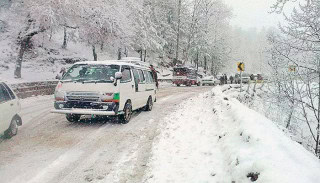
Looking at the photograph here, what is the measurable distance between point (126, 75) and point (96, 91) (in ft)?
5.10

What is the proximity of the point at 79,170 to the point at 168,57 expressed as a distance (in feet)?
168

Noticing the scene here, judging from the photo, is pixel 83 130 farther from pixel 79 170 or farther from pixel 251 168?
pixel 251 168

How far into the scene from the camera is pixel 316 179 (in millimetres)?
3564

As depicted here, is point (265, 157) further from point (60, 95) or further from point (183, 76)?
point (183, 76)

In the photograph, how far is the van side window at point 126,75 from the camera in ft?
32.0

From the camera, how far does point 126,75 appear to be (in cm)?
1008

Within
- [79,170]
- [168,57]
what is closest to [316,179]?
[79,170]

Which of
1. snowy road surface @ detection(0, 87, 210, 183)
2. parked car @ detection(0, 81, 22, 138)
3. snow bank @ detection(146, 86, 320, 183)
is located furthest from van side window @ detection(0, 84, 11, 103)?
snow bank @ detection(146, 86, 320, 183)

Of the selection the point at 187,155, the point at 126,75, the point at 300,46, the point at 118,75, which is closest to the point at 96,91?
the point at 118,75

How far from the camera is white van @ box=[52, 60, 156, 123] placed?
8.78 metres

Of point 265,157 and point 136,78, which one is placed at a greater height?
point 136,78

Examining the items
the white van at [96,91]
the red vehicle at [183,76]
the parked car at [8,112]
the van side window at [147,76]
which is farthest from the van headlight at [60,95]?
the red vehicle at [183,76]

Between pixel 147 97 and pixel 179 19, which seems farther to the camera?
pixel 179 19

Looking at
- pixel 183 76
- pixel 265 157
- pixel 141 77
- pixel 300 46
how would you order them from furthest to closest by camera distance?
1. pixel 183 76
2. pixel 141 77
3. pixel 300 46
4. pixel 265 157
